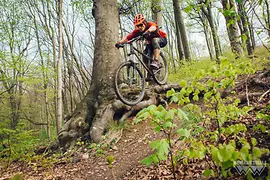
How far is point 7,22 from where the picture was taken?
14.6 metres

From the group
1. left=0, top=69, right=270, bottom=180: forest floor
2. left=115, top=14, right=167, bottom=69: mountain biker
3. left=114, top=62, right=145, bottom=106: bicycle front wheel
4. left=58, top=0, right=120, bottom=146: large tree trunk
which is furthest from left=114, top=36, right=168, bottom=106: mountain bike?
left=0, top=69, right=270, bottom=180: forest floor

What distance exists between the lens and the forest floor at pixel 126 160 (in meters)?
2.76

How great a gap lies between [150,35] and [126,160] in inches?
121

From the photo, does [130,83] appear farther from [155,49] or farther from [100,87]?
[155,49]

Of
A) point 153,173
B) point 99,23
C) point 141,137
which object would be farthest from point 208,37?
point 153,173

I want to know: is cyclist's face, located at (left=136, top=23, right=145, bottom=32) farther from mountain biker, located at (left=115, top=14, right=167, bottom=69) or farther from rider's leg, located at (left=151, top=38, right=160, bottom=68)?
rider's leg, located at (left=151, top=38, right=160, bottom=68)

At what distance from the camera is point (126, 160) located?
3.59 metres

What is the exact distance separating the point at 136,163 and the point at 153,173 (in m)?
0.68

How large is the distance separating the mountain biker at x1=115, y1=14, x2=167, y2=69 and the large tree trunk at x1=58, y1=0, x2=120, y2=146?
3.37ft

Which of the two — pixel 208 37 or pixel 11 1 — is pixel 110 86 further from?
pixel 208 37

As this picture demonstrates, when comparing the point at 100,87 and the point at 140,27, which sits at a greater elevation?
the point at 140,27

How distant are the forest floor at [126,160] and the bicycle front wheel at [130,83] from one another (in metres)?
0.74

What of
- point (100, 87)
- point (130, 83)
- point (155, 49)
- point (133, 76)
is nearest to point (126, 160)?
point (130, 83)

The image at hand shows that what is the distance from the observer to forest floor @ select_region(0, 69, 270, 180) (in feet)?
9.04
